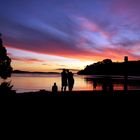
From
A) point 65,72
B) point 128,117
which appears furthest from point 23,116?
point 65,72

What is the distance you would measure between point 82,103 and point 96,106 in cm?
104

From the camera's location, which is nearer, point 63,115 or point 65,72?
point 63,115

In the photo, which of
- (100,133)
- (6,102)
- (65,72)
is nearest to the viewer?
(100,133)

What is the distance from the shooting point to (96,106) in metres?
15.2

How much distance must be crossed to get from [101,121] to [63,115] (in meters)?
1.99

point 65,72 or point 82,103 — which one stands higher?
point 65,72

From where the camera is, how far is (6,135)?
10.0 meters

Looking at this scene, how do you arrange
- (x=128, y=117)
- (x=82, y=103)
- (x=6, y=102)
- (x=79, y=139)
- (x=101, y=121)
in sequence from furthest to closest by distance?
(x=82, y=103) → (x=6, y=102) → (x=128, y=117) → (x=101, y=121) → (x=79, y=139)

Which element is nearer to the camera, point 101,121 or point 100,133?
point 100,133

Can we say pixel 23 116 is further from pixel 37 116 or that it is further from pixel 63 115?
pixel 63 115

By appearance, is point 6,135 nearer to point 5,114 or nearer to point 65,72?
point 5,114

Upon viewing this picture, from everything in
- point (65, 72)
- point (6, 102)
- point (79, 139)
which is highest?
point (65, 72)

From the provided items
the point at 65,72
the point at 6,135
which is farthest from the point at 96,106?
the point at 65,72

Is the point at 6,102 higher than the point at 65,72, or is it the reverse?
the point at 65,72
